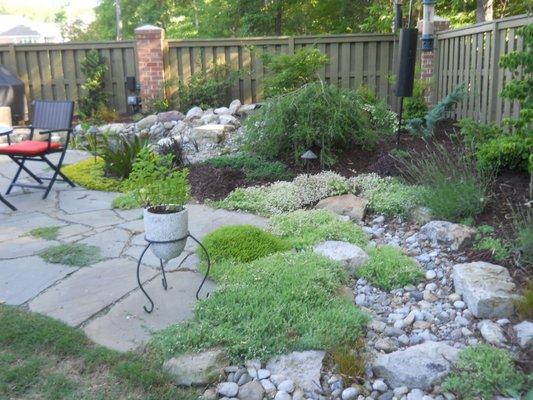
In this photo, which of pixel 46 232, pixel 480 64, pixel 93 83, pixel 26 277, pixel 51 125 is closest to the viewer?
pixel 26 277

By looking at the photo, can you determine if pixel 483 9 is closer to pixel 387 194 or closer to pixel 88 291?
pixel 387 194

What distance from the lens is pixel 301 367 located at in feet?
8.50

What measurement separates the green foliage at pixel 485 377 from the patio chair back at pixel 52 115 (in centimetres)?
508

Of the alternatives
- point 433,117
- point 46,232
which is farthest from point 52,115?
point 433,117

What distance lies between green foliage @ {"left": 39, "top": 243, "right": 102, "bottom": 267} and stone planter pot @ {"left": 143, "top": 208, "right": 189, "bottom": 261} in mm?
942

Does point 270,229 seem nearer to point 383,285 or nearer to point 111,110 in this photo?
point 383,285

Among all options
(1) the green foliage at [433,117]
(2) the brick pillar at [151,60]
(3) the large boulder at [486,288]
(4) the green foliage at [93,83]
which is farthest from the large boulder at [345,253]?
(4) the green foliage at [93,83]

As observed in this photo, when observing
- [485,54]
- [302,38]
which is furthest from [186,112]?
[485,54]

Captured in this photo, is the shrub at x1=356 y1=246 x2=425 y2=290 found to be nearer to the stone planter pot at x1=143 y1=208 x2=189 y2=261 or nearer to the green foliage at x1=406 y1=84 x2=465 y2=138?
the stone planter pot at x1=143 y1=208 x2=189 y2=261

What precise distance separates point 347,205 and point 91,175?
127 inches

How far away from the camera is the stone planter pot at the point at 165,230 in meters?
3.11

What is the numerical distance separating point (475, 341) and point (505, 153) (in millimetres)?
2303

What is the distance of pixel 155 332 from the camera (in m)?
2.89

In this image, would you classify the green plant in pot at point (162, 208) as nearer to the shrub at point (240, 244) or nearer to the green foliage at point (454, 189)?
the shrub at point (240, 244)
